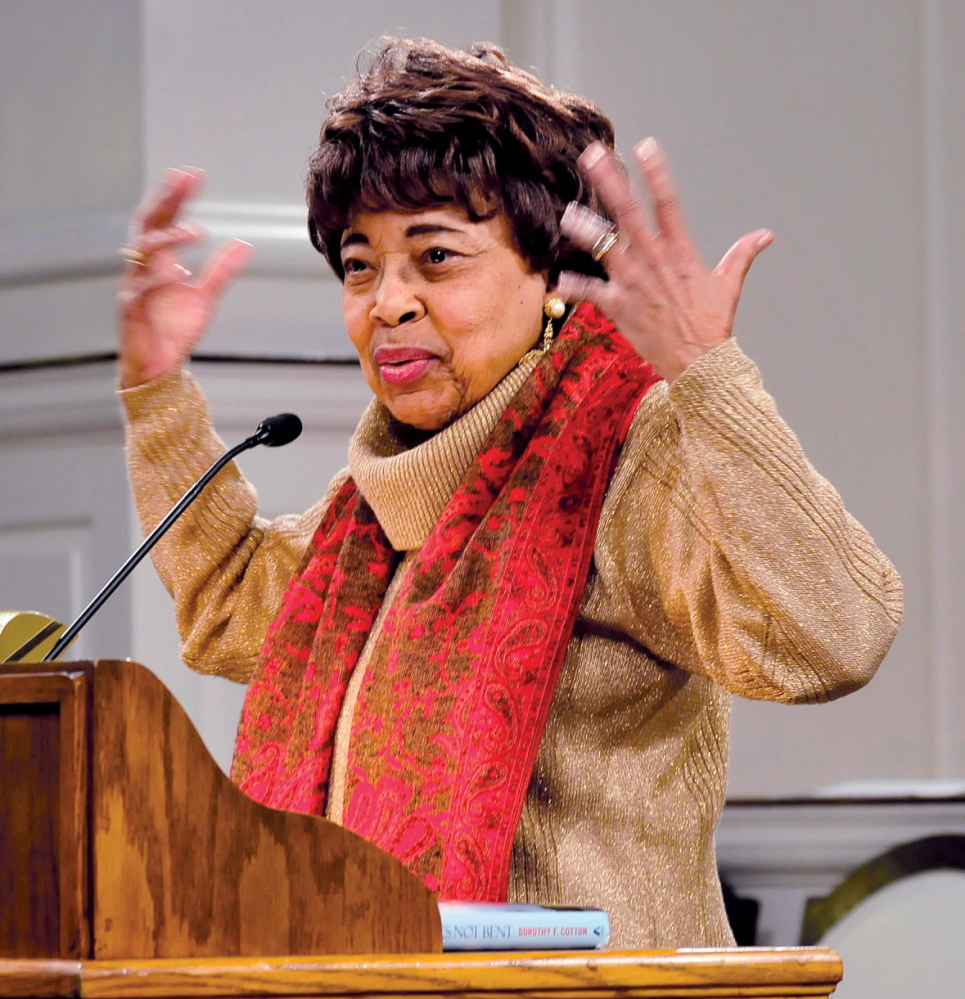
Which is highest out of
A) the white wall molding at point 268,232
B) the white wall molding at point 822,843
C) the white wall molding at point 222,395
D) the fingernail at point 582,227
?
the white wall molding at point 268,232

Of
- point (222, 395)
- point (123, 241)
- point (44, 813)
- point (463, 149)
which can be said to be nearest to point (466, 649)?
point (463, 149)

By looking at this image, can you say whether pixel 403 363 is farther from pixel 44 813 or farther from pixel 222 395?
pixel 222 395

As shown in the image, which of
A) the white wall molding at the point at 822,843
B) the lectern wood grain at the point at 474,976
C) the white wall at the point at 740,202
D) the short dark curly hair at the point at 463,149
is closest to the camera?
the lectern wood grain at the point at 474,976

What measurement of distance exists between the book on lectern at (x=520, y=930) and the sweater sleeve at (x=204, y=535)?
0.86 metres

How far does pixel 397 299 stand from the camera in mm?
1378

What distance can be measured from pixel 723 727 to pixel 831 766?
3.22ft

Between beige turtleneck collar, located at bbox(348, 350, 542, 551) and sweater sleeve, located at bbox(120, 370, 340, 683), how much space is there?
0.22m

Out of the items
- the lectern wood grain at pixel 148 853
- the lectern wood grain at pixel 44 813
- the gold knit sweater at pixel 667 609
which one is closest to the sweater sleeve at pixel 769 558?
the gold knit sweater at pixel 667 609

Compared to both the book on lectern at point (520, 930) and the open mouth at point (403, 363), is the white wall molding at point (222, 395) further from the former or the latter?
the book on lectern at point (520, 930)

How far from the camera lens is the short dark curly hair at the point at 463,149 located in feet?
4.46

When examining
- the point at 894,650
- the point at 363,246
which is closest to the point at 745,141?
the point at 894,650

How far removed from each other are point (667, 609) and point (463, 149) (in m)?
0.44

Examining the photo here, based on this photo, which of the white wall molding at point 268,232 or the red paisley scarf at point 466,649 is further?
the white wall molding at point 268,232

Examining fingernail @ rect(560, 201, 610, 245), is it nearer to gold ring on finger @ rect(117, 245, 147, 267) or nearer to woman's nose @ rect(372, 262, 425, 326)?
woman's nose @ rect(372, 262, 425, 326)
